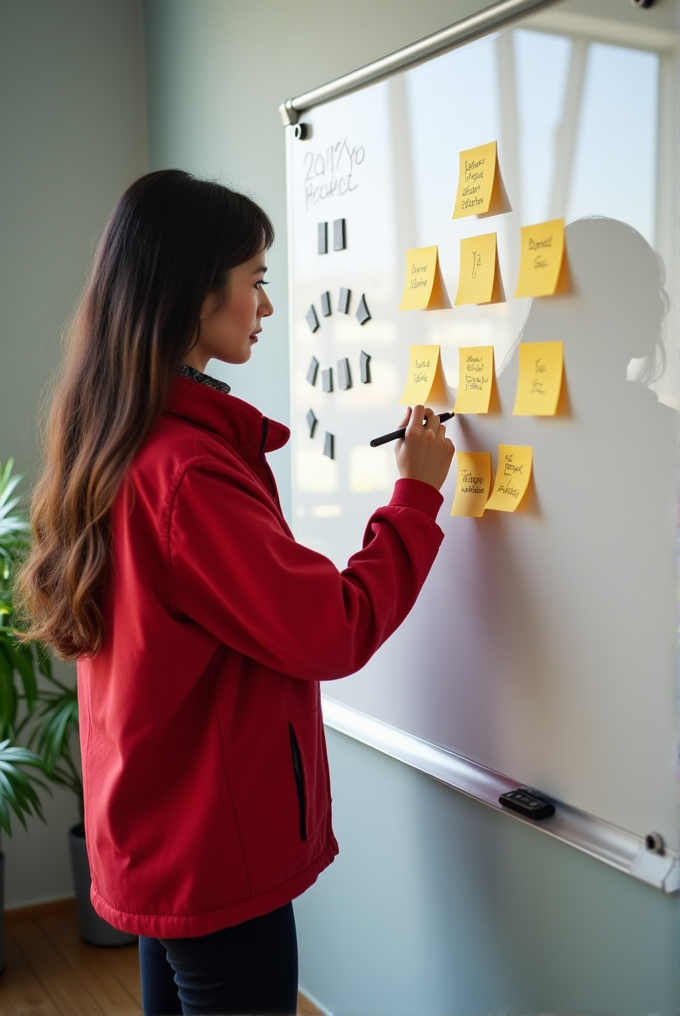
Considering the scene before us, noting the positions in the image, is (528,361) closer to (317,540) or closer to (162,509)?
(162,509)

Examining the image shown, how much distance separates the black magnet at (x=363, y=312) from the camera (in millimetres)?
1677

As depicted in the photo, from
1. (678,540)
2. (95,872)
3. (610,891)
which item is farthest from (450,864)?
(678,540)

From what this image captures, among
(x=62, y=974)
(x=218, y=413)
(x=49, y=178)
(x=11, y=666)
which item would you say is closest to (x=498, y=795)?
(x=218, y=413)

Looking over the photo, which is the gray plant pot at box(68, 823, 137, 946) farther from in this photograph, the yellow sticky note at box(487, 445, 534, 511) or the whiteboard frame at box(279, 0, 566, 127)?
the whiteboard frame at box(279, 0, 566, 127)

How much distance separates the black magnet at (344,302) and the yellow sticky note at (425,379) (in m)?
0.22

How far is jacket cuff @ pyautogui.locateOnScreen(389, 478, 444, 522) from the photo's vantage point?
1321 mm

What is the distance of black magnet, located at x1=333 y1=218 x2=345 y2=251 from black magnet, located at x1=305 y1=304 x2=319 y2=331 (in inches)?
5.2

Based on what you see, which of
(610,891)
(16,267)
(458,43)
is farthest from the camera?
(16,267)

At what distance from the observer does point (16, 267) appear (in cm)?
258

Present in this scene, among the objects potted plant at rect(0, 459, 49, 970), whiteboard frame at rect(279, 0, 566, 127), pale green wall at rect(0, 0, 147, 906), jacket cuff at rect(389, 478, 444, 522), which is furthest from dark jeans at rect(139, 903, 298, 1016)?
pale green wall at rect(0, 0, 147, 906)

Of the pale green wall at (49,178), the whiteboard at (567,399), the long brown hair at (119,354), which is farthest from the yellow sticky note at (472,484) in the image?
the pale green wall at (49,178)

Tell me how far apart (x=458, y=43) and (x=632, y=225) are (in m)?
0.47

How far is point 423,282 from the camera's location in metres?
1.53

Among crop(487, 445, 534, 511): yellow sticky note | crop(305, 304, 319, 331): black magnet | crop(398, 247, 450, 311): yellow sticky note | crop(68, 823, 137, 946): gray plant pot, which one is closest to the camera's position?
crop(487, 445, 534, 511): yellow sticky note
